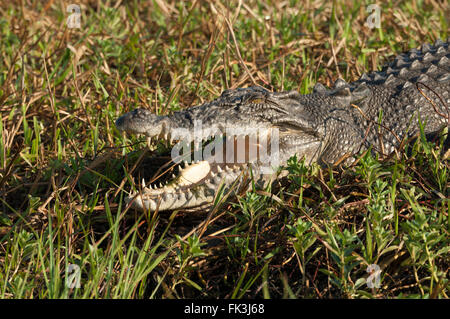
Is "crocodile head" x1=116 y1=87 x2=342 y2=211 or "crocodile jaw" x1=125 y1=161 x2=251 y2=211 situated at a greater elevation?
"crocodile head" x1=116 y1=87 x2=342 y2=211

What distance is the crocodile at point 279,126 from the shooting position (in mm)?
3564

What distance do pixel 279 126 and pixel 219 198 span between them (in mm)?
767

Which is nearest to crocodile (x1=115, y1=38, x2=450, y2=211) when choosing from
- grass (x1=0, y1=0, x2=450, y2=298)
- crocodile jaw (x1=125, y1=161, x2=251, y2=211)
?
crocodile jaw (x1=125, y1=161, x2=251, y2=211)

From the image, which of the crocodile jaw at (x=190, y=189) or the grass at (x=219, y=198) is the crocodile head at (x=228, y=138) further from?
the grass at (x=219, y=198)

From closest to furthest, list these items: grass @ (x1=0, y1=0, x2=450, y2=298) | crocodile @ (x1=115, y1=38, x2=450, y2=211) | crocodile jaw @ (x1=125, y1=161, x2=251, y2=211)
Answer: grass @ (x1=0, y1=0, x2=450, y2=298), crocodile jaw @ (x1=125, y1=161, x2=251, y2=211), crocodile @ (x1=115, y1=38, x2=450, y2=211)

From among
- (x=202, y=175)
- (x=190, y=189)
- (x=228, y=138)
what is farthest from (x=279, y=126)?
(x=190, y=189)

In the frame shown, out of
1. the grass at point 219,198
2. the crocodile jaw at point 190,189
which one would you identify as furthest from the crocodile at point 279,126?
the grass at point 219,198

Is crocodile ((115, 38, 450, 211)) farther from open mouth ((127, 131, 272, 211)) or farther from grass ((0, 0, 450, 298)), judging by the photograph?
grass ((0, 0, 450, 298))

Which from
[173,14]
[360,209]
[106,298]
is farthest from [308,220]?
[173,14]

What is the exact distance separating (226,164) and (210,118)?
33cm

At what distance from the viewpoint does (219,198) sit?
11.7ft

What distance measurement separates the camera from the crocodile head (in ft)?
11.5

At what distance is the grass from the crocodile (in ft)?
0.48
